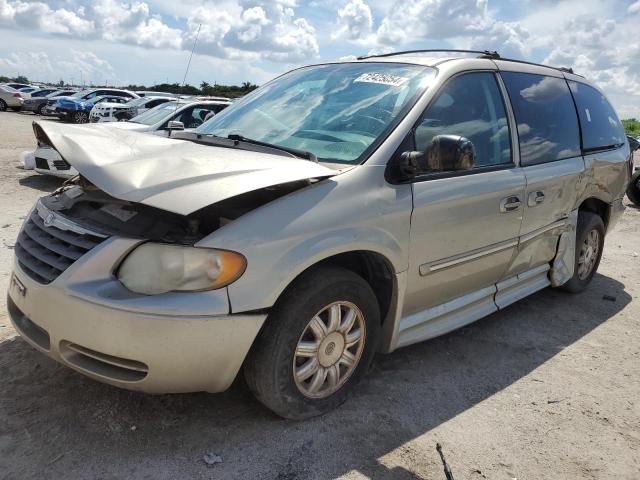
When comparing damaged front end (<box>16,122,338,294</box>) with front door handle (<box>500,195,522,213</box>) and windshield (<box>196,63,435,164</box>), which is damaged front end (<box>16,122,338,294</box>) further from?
front door handle (<box>500,195,522,213</box>)

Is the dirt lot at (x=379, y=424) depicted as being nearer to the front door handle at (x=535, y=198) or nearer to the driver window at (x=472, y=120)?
the front door handle at (x=535, y=198)

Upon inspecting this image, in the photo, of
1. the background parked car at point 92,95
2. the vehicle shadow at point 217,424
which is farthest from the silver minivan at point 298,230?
the background parked car at point 92,95

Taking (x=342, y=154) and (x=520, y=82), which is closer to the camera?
(x=342, y=154)

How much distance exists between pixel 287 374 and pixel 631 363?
263cm

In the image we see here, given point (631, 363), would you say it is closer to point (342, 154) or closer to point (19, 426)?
point (342, 154)

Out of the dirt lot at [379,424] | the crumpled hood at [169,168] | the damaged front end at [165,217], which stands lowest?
the dirt lot at [379,424]

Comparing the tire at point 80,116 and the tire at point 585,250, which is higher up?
the tire at point 585,250

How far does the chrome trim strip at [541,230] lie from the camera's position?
152 inches

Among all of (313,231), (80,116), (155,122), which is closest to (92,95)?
(80,116)

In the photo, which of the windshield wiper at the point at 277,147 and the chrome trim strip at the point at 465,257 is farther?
the chrome trim strip at the point at 465,257

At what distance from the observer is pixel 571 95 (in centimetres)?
462

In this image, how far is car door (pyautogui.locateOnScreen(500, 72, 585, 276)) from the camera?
3830 mm

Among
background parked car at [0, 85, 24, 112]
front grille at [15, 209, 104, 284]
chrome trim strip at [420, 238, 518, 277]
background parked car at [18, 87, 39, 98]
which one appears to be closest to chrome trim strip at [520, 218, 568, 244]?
chrome trim strip at [420, 238, 518, 277]

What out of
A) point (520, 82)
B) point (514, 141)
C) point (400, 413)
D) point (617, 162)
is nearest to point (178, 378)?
point (400, 413)
